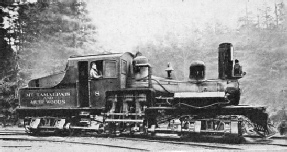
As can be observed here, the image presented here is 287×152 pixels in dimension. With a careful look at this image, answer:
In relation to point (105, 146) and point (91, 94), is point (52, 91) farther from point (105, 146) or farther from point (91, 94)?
point (105, 146)

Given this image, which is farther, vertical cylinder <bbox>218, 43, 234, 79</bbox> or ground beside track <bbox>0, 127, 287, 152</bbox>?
vertical cylinder <bbox>218, 43, 234, 79</bbox>

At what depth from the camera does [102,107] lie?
7.20 meters

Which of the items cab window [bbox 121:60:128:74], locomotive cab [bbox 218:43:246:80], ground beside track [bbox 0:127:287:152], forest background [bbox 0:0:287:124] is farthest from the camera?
cab window [bbox 121:60:128:74]

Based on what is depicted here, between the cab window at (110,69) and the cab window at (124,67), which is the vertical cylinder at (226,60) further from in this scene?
the cab window at (110,69)

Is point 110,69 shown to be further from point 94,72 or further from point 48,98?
point 48,98

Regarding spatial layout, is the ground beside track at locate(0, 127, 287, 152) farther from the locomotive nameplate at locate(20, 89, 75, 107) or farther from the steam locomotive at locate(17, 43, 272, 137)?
the locomotive nameplate at locate(20, 89, 75, 107)

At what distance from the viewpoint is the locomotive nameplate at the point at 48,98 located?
7.48 metres

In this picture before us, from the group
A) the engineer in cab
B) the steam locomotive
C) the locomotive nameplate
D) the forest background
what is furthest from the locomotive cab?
the locomotive nameplate

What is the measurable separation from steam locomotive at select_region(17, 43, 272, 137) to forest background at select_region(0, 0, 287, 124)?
1276mm

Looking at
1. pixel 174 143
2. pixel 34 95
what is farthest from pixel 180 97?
pixel 34 95

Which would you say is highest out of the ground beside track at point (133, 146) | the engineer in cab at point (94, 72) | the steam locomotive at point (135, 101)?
the engineer in cab at point (94, 72)

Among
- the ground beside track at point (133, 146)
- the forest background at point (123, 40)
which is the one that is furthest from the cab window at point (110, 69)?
the ground beside track at point (133, 146)

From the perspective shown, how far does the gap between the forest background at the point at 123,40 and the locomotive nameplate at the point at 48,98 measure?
6.71 ft

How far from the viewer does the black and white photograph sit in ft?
20.4
